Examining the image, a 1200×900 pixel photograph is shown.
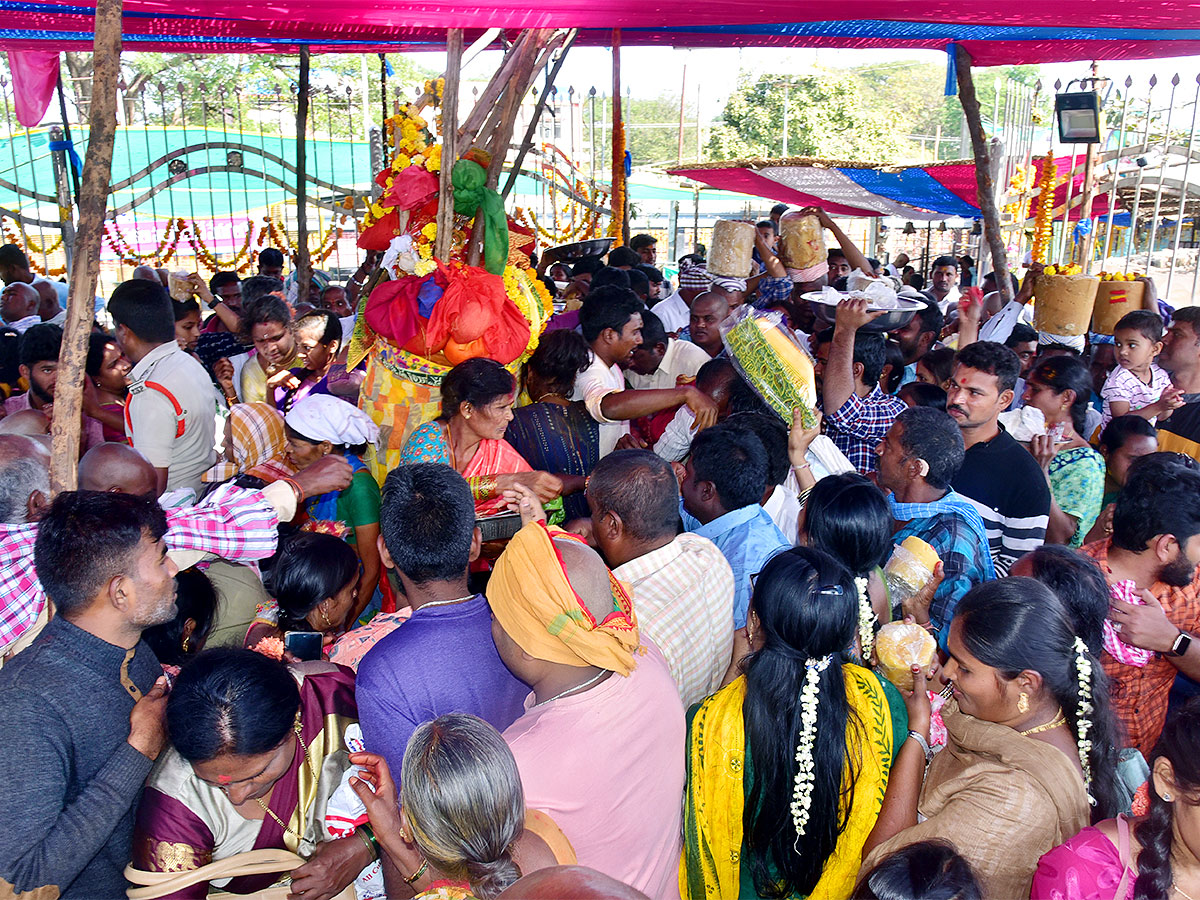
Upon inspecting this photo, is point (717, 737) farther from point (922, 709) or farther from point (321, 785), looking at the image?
point (321, 785)

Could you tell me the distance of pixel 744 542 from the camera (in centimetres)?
261

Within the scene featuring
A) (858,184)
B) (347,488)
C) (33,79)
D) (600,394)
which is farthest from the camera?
(858,184)

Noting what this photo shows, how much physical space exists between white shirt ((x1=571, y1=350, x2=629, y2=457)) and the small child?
231 cm

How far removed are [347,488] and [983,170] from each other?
16.3ft

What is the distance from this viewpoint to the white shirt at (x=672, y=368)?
15.3ft

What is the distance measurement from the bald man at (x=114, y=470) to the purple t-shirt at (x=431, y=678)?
105cm

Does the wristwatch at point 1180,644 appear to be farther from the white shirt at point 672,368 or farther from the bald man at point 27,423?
the bald man at point 27,423

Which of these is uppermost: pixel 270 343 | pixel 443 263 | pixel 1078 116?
pixel 1078 116

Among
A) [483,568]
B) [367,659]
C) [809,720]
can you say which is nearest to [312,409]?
[483,568]

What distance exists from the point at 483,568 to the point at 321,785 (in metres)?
1.29

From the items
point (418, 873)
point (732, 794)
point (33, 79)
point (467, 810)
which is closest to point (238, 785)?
point (418, 873)

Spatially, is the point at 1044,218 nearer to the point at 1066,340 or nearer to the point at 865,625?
the point at 1066,340

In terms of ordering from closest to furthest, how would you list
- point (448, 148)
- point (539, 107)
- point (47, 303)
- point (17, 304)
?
1. point (448, 148)
2. point (17, 304)
3. point (539, 107)
4. point (47, 303)

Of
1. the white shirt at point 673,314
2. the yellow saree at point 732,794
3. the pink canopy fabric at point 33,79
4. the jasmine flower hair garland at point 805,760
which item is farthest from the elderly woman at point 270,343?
the pink canopy fabric at point 33,79
